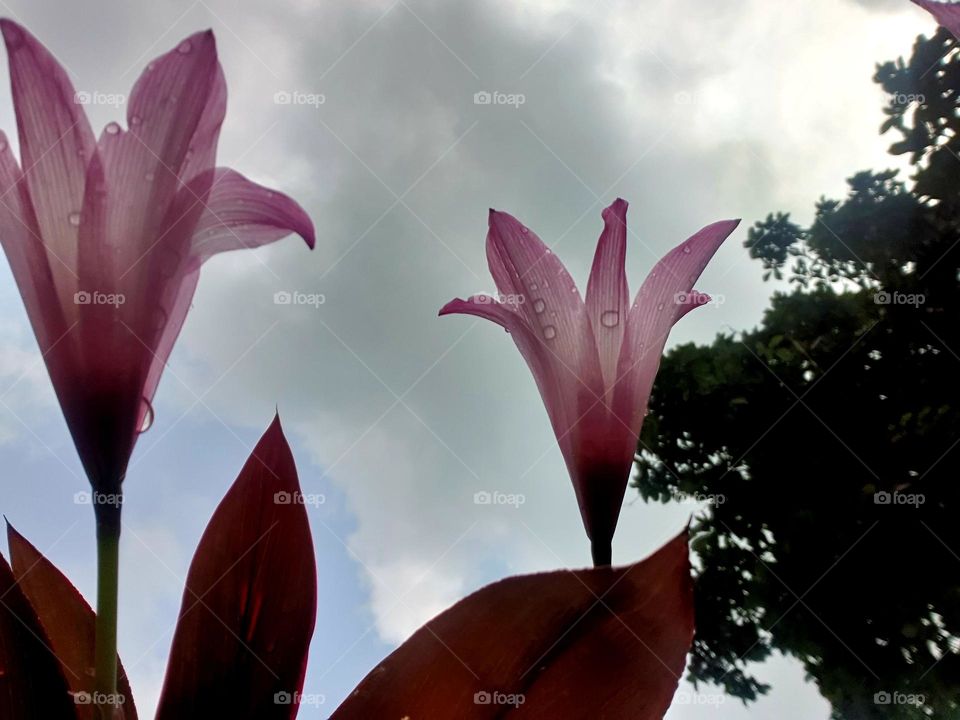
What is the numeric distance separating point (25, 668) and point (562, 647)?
0.57ft

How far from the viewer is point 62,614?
0.24 m

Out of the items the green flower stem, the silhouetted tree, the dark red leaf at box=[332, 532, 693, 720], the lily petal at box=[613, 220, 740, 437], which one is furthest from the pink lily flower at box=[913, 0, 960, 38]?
the silhouetted tree

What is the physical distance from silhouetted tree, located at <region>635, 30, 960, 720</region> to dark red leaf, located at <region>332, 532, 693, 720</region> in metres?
2.46

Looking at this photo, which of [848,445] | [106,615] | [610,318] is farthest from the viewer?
[848,445]

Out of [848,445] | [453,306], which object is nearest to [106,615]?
[453,306]

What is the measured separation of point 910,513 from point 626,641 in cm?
259

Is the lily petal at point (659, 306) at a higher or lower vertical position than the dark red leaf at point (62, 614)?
higher

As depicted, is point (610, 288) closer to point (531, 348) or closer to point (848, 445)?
point (531, 348)

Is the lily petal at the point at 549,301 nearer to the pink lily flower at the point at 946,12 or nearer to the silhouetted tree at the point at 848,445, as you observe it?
the pink lily flower at the point at 946,12

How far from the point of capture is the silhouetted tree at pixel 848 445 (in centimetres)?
228

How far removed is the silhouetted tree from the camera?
228 centimetres

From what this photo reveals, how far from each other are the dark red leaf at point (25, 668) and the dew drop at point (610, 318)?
0.23 m

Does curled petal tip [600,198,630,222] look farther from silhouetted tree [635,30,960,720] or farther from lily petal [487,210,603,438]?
silhouetted tree [635,30,960,720]

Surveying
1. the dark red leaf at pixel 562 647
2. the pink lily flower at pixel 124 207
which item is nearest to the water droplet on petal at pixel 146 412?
the pink lily flower at pixel 124 207
